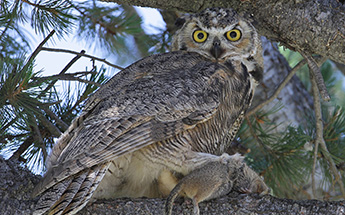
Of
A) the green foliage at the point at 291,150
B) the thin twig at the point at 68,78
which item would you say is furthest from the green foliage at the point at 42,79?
the green foliage at the point at 291,150

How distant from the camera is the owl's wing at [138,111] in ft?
6.46

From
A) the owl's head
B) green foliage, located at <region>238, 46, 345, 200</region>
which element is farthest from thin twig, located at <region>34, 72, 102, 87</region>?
green foliage, located at <region>238, 46, 345, 200</region>

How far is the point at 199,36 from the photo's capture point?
2.68 m

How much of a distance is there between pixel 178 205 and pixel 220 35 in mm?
1026

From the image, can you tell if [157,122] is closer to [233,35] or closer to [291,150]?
[233,35]

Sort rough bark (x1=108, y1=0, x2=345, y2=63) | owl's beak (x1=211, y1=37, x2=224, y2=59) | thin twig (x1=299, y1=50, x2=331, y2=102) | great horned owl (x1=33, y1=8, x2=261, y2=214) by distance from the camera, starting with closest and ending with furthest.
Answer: great horned owl (x1=33, y1=8, x2=261, y2=214) → thin twig (x1=299, y1=50, x2=331, y2=102) → rough bark (x1=108, y1=0, x2=345, y2=63) → owl's beak (x1=211, y1=37, x2=224, y2=59)

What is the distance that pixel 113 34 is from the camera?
3508 mm

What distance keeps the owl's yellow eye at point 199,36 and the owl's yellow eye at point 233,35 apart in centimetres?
12

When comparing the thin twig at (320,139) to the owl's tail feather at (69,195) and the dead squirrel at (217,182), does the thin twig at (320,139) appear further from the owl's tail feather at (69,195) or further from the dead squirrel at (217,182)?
the owl's tail feather at (69,195)

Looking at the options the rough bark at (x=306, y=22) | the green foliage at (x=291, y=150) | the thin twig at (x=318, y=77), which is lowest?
the green foliage at (x=291, y=150)

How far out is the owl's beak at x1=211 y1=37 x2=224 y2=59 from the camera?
2529 mm

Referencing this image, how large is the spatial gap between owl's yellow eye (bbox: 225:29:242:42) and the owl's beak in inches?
3.7

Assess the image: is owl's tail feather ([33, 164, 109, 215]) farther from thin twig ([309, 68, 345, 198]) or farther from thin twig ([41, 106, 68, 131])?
thin twig ([309, 68, 345, 198])

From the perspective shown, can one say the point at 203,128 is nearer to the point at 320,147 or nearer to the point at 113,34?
the point at 320,147
